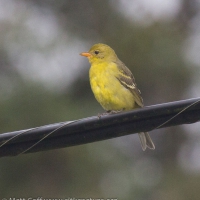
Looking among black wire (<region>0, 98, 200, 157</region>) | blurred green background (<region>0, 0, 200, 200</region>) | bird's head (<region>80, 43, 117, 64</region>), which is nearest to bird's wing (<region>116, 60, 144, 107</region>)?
bird's head (<region>80, 43, 117, 64</region>)

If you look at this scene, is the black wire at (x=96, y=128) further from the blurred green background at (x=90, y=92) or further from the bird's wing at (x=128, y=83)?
the blurred green background at (x=90, y=92)

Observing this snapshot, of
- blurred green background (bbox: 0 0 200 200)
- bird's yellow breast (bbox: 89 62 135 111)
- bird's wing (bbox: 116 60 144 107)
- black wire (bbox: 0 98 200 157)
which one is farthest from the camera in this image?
blurred green background (bbox: 0 0 200 200)

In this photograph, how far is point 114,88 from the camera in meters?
7.91

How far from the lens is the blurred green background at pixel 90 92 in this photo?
1377 cm

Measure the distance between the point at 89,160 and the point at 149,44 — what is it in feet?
11.1

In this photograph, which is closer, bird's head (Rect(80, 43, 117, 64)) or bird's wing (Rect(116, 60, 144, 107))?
bird's wing (Rect(116, 60, 144, 107))

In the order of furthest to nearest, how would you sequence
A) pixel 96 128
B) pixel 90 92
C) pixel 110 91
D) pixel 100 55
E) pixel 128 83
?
1. pixel 90 92
2. pixel 100 55
3. pixel 128 83
4. pixel 110 91
5. pixel 96 128

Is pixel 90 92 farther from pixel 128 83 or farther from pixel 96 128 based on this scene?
pixel 96 128

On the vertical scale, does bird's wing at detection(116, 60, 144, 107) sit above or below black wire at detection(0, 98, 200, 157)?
below

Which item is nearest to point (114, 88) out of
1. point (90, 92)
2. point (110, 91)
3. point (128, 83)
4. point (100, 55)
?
point (110, 91)

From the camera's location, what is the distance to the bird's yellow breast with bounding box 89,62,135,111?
25.7 feet

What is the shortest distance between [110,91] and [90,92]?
753 cm

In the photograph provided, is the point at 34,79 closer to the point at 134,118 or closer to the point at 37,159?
the point at 37,159

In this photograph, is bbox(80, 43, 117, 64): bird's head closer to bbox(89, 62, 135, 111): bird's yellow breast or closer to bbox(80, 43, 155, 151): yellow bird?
bbox(80, 43, 155, 151): yellow bird
